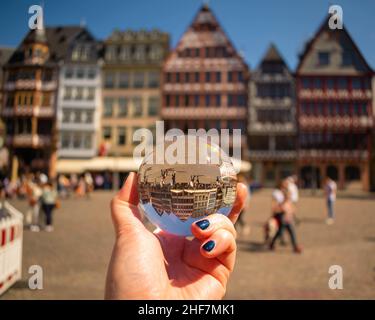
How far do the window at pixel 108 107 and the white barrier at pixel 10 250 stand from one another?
1145 inches

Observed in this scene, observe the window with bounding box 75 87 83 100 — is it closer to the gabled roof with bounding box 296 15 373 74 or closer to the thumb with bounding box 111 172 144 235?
the gabled roof with bounding box 296 15 373 74

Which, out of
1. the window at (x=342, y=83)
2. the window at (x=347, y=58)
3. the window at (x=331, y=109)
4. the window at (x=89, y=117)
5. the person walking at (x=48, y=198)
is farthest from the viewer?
the window at (x=89, y=117)

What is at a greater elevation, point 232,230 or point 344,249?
point 232,230

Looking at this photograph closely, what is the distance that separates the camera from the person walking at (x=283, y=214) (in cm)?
748

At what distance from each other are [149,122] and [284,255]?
27.1 meters

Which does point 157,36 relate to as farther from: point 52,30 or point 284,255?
point 284,255

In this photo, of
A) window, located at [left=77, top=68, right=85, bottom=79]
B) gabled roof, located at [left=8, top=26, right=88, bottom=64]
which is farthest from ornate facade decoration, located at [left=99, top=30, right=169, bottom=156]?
gabled roof, located at [left=8, top=26, right=88, bottom=64]

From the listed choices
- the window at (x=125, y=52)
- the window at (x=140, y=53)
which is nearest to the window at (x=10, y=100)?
the window at (x=125, y=52)

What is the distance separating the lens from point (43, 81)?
106ft

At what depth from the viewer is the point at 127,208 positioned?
1858mm

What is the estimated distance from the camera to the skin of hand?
166 cm

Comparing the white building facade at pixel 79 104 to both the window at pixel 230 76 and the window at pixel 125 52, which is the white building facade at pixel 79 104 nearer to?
the window at pixel 125 52
